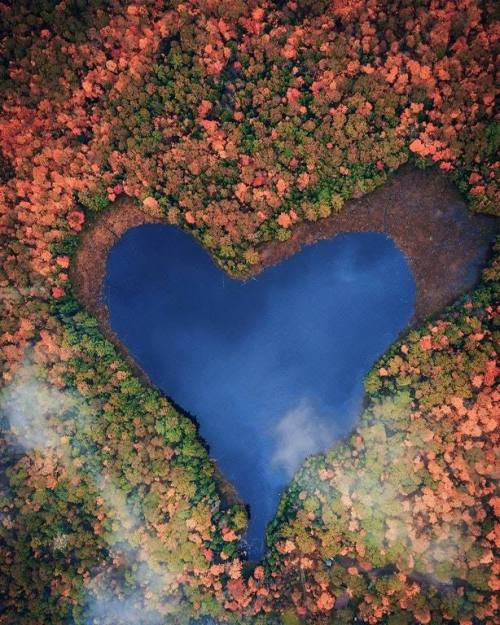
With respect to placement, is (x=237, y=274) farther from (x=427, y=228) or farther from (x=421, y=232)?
(x=427, y=228)

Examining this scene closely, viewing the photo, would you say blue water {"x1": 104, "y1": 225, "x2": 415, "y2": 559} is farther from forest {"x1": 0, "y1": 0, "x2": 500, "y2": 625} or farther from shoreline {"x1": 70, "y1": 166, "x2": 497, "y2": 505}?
forest {"x1": 0, "y1": 0, "x2": 500, "y2": 625}

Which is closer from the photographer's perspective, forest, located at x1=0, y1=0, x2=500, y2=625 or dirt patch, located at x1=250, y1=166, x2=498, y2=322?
forest, located at x1=0, y1=0, x2=500, y2=625

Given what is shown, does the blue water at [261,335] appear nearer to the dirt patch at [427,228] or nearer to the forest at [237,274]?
the dirt patch at [427,228]

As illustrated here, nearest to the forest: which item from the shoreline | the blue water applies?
the shoreline

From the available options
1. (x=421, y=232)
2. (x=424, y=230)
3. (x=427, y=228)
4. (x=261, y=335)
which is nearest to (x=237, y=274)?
(x=261, y=335)

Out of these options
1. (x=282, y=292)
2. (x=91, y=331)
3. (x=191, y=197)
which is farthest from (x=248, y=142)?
(x=91, y=331)

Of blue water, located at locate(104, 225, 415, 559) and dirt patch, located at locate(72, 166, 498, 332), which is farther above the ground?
dirt patch, located at locate(72, 166, 498, 332)
